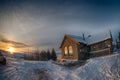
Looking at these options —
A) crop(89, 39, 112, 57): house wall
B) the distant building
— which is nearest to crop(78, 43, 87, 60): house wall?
the distant building

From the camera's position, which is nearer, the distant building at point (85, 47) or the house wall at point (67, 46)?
the distant building at point (85, 47)

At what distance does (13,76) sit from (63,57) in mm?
19356

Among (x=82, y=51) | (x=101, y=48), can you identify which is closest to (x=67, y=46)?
(x=82, y=51)

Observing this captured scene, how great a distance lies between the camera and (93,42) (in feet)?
94.2

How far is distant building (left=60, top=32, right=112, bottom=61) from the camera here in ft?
87.7

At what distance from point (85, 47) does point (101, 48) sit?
3545 millimetres

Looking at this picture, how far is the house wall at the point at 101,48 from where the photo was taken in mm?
26281

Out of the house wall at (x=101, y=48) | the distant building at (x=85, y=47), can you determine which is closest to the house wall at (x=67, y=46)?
the distant building at (x=85, y=47)

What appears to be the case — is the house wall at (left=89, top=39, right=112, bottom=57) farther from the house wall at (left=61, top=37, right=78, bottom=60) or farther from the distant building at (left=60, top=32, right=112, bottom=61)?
the house wall at (left=61, top=37, right=78, bottom=60)

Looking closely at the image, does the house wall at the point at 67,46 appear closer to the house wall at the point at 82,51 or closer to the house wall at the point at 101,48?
the house wall at the point at 82,51

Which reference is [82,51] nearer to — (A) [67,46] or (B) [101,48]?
(A) [67,46]

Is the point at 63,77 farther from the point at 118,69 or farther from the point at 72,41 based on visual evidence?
the point at 72,41

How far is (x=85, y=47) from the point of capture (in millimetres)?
29438

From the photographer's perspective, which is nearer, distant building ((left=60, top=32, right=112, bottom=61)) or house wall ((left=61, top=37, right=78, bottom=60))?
distant building ((left=60, top=32, right=112, bottom=61))
